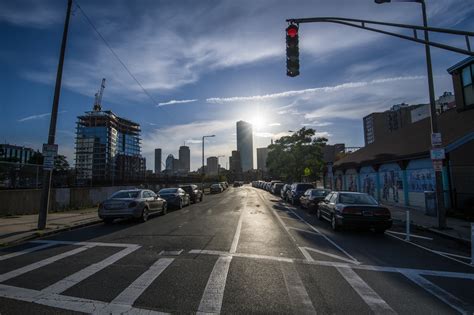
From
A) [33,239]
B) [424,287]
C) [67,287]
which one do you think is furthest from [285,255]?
[33,239]

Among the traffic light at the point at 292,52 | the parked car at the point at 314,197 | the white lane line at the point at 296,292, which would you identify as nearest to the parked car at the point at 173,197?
the parked car at the point at 314,197

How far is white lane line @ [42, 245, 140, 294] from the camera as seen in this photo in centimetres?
535

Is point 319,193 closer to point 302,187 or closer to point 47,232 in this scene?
point 302,187

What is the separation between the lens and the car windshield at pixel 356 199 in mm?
11828

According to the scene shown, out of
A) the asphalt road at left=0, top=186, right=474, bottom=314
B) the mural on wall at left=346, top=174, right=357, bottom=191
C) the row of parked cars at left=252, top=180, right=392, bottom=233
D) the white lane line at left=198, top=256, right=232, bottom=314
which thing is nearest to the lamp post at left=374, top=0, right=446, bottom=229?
the row of parked cars at left=252, top=180, right=392, bottom=233

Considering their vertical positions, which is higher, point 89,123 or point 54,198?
point 89,123

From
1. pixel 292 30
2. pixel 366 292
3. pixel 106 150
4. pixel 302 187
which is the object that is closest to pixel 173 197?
pixel 302 187

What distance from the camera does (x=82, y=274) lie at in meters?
6.19

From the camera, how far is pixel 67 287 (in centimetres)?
540

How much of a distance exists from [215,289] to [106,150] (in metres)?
55.4

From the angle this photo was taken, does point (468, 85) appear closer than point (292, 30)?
No

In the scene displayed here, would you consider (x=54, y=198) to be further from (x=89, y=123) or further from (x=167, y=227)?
(x=89, y=123)

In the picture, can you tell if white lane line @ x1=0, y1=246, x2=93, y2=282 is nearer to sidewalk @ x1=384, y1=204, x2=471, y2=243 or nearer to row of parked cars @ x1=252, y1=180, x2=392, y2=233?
row of parked cars @ x1=252, y1=180, x2=392, y2=233

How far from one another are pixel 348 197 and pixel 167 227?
7.15 meters
